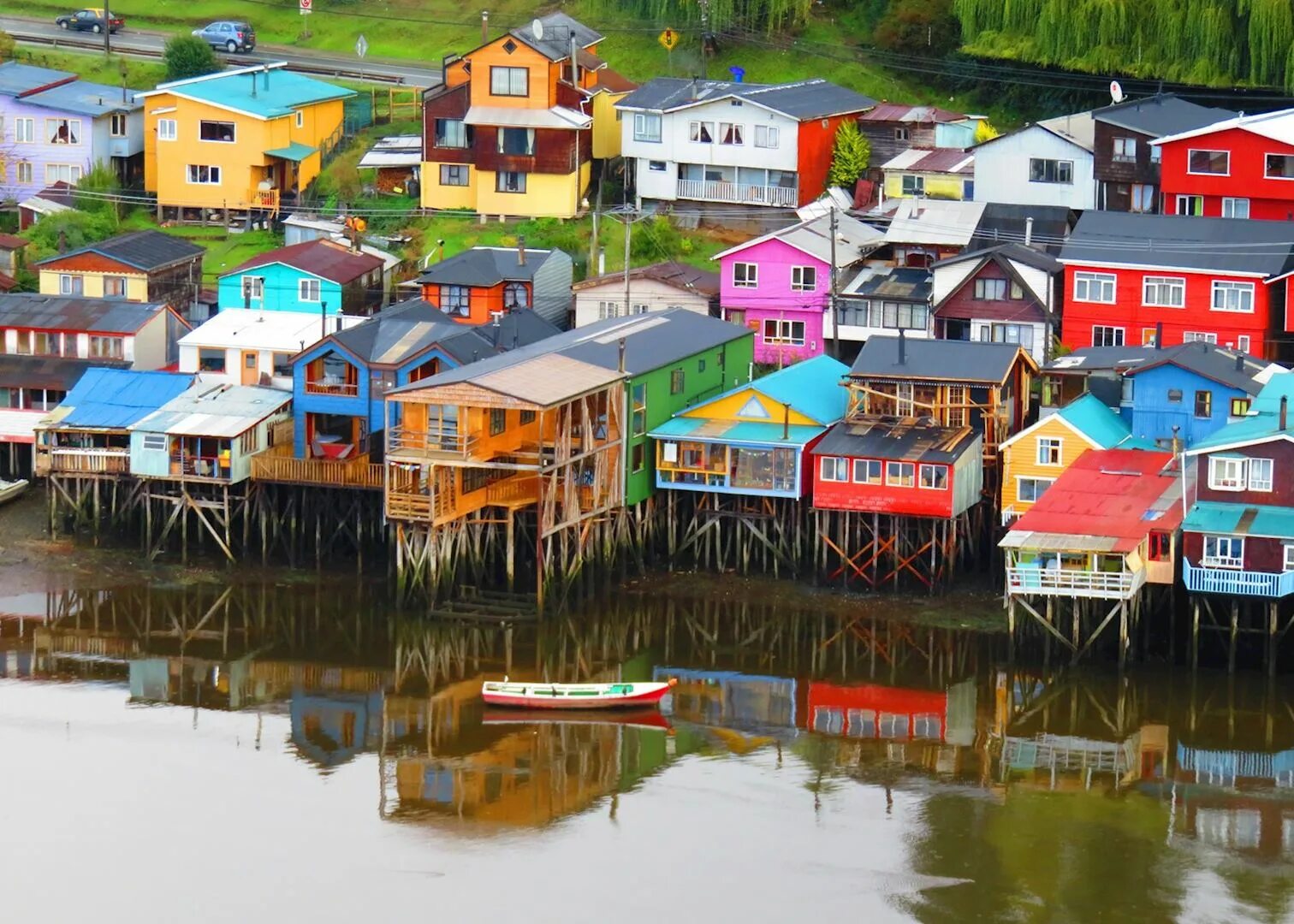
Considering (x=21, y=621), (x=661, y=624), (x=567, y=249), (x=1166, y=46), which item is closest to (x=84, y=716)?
(x=21, y=621)

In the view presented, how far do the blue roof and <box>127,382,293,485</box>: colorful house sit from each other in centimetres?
90

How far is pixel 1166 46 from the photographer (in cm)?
8012

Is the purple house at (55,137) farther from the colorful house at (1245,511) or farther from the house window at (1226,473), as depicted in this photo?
the house window at (1226,473)

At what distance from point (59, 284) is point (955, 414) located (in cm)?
2649

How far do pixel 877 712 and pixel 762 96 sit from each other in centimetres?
2952

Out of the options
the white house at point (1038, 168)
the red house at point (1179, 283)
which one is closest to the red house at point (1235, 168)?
the red house at point (1179, 283)

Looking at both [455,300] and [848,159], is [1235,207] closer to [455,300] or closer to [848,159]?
[848,159]

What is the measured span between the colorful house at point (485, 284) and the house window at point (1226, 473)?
21.7 meters

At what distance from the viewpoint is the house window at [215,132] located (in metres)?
81.4

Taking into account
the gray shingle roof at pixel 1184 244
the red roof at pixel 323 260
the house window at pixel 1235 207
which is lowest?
the red roof at pixel 323 260

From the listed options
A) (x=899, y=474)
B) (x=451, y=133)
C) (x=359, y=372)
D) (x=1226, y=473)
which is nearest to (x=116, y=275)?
(x=359, y=372)

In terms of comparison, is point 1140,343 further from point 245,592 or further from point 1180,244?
point 245,592

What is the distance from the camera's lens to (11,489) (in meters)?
66.1

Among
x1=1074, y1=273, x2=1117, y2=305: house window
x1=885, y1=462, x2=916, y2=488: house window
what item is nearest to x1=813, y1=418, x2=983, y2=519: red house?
x1=885, y1=462, x2=916, y2=488: house window
